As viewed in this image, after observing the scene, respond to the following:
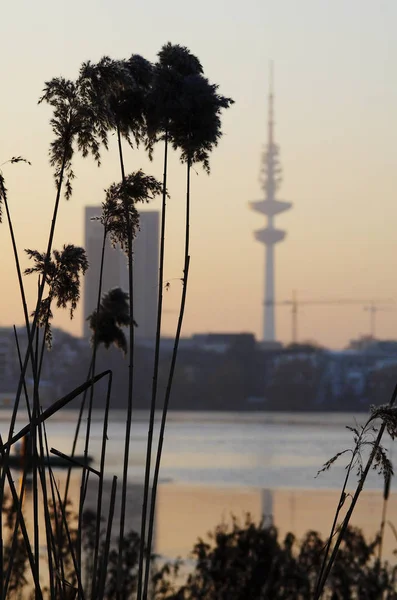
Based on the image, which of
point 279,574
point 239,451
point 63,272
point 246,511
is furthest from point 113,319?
point 239,451

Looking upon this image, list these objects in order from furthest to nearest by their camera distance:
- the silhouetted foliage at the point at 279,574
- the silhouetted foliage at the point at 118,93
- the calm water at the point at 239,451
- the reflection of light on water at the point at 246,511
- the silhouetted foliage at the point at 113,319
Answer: the calm water at the point at 239,451, the reflection of light on water at the point at 246,511, the silhouetted foliage at the point at 279,574, the silhouetted foliage at the point at 113,319, the silhouetted foliage at the point at 118,93

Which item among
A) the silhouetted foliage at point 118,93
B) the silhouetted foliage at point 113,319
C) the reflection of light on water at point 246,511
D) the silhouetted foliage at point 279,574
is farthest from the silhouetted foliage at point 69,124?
the reflection of light on water at point 246,511

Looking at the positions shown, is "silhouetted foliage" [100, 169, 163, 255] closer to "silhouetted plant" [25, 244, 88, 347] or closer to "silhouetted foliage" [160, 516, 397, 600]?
"silhouetted plant" [25, 244, 88, 347]

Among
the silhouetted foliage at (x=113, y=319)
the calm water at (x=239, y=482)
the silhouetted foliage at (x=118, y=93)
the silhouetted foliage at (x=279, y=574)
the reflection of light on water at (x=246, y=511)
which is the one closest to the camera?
the silhouetted foliage at (x=118, y=93)

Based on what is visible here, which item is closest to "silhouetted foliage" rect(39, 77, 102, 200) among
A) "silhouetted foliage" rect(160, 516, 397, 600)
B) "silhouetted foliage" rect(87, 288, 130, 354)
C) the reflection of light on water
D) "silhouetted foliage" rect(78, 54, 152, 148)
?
"silhouetted foliage" rect(78, 54, 152, 148)

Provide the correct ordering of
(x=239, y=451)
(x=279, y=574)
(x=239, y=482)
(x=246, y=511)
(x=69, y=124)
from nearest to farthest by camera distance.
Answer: (x=69, y=124)
(x=279, y=574)
(x=246, y=511)
(x=239, y=482)
(x=239, y=451)

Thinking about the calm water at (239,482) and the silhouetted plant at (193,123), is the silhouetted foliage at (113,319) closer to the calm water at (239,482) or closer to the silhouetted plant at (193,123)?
the calm water at (239,482)

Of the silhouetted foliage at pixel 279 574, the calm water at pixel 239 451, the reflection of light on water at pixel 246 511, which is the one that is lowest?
the reflection of light on water at pixel 246 511

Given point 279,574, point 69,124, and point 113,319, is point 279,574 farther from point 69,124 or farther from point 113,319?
point 69,124

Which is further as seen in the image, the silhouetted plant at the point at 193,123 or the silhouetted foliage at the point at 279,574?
the silhouetted foliage at the point at 279,574

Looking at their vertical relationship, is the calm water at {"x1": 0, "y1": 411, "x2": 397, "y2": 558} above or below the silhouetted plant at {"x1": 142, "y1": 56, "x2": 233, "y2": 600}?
below

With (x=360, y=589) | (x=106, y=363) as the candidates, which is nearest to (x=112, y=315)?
(x=360, y=589)

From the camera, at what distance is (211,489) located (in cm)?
3984

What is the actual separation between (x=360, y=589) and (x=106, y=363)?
105 m
